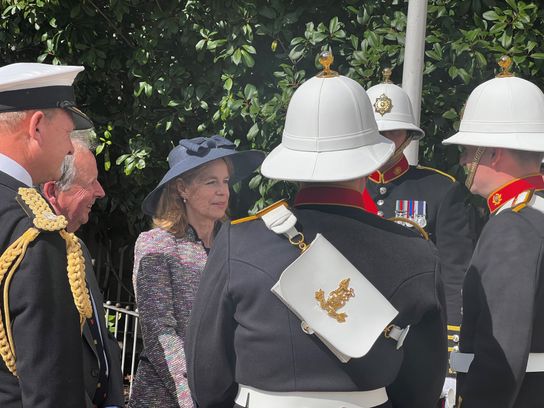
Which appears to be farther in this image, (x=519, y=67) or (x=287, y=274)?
(x=519, y=67)

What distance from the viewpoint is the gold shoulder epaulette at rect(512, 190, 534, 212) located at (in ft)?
11.0

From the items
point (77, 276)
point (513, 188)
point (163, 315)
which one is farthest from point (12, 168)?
point (513, 188)

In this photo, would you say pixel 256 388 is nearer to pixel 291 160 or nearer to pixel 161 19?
pixel 291 160

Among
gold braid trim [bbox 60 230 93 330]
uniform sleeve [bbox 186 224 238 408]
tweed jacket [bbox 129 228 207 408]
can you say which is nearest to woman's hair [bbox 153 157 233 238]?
tweed jacket [bbox 129 228 207 408]

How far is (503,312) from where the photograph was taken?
10.6 feet

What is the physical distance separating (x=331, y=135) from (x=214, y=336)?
2.30 ft

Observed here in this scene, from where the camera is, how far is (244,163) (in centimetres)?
471

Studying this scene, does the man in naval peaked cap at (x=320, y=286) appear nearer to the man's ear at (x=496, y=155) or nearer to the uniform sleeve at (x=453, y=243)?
the man's ear at (x=496, y=155)

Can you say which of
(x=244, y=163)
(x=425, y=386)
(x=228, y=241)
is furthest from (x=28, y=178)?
(x=244, y=163)

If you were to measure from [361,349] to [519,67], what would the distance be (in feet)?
8.96

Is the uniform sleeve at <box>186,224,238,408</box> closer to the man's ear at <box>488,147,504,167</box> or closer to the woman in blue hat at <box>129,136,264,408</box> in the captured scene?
the woman in blue hat at <box>129,136,264,408</box>

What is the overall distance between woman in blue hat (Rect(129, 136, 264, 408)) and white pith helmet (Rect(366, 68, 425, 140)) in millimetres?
833

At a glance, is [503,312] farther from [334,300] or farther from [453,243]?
[453,243]

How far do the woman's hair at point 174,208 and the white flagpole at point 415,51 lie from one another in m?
1.15
